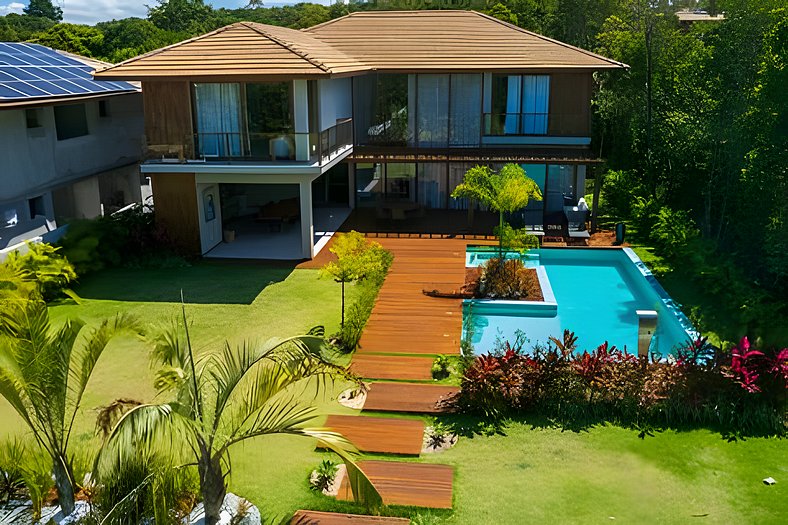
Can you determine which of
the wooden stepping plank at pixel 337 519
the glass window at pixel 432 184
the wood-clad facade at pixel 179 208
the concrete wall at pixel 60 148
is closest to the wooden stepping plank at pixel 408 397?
the wooden stepping plank at pixel 337 519

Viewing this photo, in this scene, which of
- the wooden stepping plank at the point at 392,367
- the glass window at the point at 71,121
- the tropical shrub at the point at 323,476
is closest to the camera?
the tropical shrub at the point at 323,476

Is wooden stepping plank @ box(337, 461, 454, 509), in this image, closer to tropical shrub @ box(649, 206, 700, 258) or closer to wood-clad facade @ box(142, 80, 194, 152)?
tropical shrub @ box(649, 206, 700, 258)

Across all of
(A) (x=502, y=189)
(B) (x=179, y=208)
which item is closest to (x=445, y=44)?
(A) (x=502, y=189)

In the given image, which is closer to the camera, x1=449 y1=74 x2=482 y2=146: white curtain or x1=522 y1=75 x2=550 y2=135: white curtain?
x1=522 y1=75 x2=550 y2=135: white curtain

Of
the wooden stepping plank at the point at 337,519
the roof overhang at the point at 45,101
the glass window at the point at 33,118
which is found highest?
the roof overhang at the point at 45,101

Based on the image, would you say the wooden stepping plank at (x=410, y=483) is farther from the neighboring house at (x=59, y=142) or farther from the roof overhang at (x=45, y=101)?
the roof overhang at (x=45, y=101)

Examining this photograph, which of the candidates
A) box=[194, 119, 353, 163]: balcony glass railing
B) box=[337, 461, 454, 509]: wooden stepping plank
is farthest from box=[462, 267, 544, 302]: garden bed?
box=[337, 461, 454, 509]: wooden stepping plank

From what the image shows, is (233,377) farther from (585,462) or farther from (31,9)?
(31,9)
